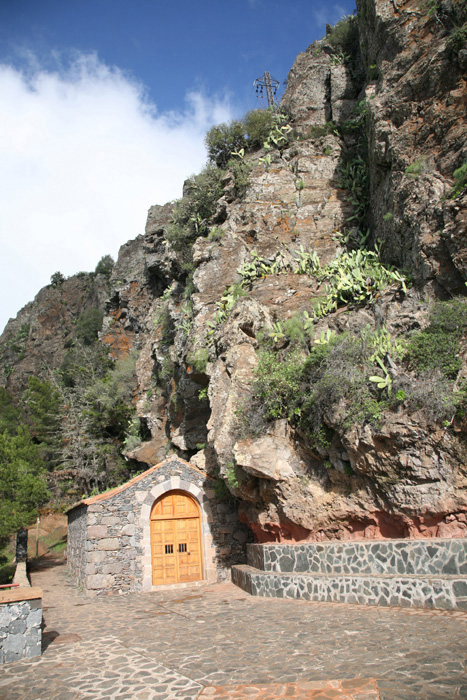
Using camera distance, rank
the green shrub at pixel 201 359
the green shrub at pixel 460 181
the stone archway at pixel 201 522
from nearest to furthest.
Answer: the green shrub at pixel 460 181
the stone archway at pixel 201 522
the green shrub at pixel 201 359

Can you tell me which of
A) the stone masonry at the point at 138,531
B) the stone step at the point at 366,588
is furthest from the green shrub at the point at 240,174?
the stone step at the point at 366,588

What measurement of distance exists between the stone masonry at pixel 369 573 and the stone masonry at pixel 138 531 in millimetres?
2730

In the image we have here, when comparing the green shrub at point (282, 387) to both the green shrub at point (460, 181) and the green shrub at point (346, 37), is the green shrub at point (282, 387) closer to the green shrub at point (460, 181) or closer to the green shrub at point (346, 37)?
the green shrub at point (460, 181)

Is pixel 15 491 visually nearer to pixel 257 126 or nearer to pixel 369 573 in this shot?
pixel 369 573

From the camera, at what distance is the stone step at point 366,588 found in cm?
824

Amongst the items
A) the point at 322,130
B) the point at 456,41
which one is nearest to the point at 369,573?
the point at 456,41

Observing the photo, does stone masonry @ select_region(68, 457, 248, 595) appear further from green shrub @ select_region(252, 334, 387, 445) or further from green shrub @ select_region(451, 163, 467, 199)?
green shrub @ select_region(451, 163, 467, 199)

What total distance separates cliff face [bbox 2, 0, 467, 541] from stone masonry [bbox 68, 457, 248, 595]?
3.66 feet

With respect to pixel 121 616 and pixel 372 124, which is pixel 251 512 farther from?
pixel 372 124

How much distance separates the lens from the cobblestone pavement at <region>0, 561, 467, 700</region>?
17.7 ft

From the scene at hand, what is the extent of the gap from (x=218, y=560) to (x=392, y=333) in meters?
9.16

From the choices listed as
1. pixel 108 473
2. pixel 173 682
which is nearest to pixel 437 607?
pixel 173 682

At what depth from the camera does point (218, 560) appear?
1521 centimetres

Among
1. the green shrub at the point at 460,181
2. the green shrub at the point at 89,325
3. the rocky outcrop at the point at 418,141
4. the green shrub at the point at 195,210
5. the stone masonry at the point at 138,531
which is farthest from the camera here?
the green shrub at the point at 89,325
